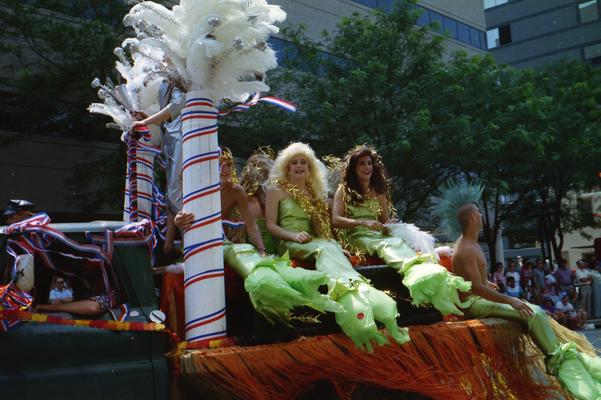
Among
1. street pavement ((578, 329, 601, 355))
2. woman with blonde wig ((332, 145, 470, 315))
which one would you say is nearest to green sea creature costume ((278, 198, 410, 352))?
woman with blonde wig ((332, 145, 470, 315))

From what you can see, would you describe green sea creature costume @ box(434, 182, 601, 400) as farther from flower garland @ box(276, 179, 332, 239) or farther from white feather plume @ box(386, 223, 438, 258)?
flower garland @ box(276, 179, 332, 239)

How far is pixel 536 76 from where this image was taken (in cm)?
1989

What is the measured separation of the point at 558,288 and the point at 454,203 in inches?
477

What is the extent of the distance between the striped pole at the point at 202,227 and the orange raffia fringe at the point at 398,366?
0.77 feet

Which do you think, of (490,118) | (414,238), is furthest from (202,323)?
(490,118)

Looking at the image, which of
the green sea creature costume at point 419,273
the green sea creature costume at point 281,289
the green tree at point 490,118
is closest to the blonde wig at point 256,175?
the green sea creature costume at point 419,273

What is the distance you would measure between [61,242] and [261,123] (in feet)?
37.1

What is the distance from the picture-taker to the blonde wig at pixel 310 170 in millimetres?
4934

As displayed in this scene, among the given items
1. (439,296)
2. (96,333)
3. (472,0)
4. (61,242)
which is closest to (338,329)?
(439,296)

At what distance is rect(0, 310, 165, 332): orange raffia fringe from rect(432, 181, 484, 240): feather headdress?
8.63 feet

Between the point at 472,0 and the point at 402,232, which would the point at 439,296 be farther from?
the point at 472,0

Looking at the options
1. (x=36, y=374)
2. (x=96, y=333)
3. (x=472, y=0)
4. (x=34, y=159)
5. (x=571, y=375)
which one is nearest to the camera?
(x=36, y=374)

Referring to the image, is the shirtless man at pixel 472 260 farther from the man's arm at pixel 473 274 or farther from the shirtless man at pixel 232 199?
the shirtless man at pixel 232 199

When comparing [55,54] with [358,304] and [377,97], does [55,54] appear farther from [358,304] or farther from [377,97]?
[358,304]
